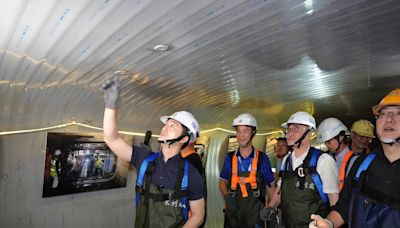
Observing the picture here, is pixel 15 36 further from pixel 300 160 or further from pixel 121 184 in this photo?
pixel 121 184

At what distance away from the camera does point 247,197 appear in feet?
12.7

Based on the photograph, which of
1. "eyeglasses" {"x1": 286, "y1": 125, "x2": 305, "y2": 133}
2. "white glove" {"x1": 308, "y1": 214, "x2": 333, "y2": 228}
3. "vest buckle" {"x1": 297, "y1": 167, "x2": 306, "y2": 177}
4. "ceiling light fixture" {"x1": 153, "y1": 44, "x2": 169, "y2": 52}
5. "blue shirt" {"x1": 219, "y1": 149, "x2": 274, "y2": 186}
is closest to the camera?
"white glove" {"x1": 308, "y1": 214, "x2": 333, "y2": 228}

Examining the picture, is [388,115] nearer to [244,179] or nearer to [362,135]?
[244,179]

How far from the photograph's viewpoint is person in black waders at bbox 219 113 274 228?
12.6 ft

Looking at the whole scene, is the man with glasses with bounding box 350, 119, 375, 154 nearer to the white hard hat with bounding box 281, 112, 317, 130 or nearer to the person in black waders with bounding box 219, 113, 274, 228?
the white hard hat with bounding box 281, 112, 317, 130

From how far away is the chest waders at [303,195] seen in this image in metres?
3.01

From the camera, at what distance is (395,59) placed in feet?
12.4

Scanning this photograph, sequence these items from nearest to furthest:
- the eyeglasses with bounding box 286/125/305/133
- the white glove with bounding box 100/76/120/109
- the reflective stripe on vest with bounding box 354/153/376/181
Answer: the reflective stripe on vest with bounding box 354/153/376/181
the white glove with bounding box 100/76/120/109
the eyeglasses with bounding box 286/125/305/133

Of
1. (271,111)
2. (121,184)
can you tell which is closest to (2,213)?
(121,184)

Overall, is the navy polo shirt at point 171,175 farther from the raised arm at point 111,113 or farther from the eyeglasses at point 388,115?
the eyeglasses at point 388,115

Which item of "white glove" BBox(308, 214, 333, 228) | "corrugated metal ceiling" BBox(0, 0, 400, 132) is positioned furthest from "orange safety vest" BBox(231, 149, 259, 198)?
"white glove" BBox(308, 214, 333, 228)

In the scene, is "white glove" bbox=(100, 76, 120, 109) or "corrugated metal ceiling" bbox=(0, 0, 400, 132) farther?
"white glove" bbox=(100, 76, 120, 109)

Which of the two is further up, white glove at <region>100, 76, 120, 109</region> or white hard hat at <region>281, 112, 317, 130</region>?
white glove at <region>100, 76, 120, 109</region>

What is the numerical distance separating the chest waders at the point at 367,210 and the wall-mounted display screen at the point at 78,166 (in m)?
3.94
